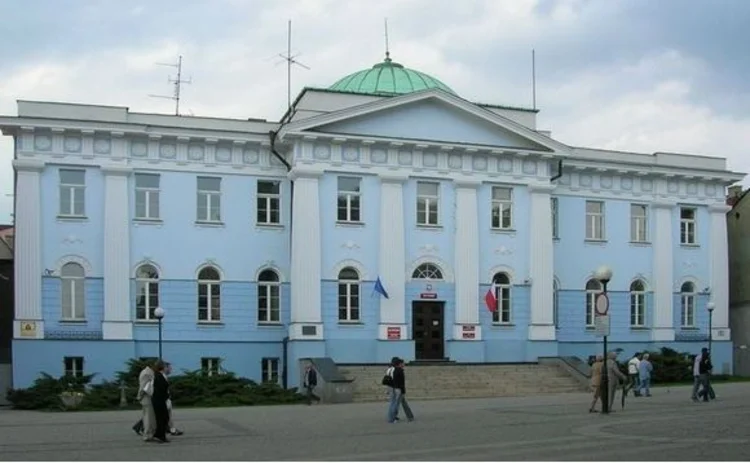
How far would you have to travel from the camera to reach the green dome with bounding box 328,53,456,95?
46062 millimetres

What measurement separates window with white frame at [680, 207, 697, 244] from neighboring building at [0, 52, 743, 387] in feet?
22.9

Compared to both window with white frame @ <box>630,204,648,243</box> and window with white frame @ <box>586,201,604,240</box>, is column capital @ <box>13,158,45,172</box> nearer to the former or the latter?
window with white frame @ <box>586,201,604,240</box>

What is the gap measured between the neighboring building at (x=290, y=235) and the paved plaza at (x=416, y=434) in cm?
871

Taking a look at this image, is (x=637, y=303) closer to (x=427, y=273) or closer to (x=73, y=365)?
(x=427, y=273)

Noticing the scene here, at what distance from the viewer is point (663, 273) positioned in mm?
47000

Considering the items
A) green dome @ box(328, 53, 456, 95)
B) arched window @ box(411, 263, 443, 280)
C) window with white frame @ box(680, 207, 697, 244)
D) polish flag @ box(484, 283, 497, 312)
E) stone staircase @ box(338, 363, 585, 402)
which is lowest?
stone staircase @ box(338, 363, 585, 402)

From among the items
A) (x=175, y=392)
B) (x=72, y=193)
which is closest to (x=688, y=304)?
(x=175, y=392)

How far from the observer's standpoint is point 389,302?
40.7 m

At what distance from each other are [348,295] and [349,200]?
361 cm

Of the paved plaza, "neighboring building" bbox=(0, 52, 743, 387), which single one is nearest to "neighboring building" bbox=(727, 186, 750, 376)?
"neighboring building" bbox=(0, 52, 743, 387)

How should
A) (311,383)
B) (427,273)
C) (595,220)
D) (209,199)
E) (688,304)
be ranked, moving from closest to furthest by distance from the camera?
(311,383)
(209,199)
(427,273)
(595,220)
(688,304)

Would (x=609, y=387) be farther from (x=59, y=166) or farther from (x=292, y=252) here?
(x=59, y=166)

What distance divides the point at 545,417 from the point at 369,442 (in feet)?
21.5

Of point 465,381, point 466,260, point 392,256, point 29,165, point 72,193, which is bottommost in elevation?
point 465,381
